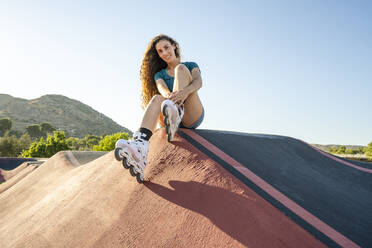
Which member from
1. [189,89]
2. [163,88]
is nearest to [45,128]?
[163,88]

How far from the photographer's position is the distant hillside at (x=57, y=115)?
222ft

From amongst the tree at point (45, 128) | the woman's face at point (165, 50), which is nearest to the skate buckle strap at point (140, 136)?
the woman's face at point (165, 50)

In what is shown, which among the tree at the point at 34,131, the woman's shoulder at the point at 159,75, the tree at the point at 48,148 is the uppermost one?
the woman's shoulder at the point at 159,75

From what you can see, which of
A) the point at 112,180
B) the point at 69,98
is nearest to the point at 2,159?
the point at 112,180

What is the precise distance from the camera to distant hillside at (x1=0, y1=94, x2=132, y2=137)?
6775 centimetres

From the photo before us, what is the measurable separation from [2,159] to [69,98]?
90.6 metres

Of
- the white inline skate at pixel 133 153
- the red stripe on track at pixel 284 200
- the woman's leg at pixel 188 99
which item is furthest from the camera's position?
the woman's leg at pixel 188 99

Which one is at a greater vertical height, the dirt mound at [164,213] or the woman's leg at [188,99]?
the woman's leg at [188,99]

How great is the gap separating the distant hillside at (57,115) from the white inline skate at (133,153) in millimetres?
63231

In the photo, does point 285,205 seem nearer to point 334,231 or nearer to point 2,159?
point 334,231

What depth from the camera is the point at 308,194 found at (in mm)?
2551

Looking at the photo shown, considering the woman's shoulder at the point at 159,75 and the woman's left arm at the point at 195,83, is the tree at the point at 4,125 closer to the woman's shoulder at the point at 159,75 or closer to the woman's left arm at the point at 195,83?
the woman's shoulder at the point at 159,75

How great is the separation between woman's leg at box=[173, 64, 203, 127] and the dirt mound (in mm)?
353

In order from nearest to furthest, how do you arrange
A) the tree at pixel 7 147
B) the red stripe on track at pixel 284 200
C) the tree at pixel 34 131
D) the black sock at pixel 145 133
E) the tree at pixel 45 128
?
the red stripe on track at pixel 284 200 → the black sock at pixel 145 133 → the tree at pixel 7 147 → the tree at pixel 34 131 → the tree at pixel 45 128
